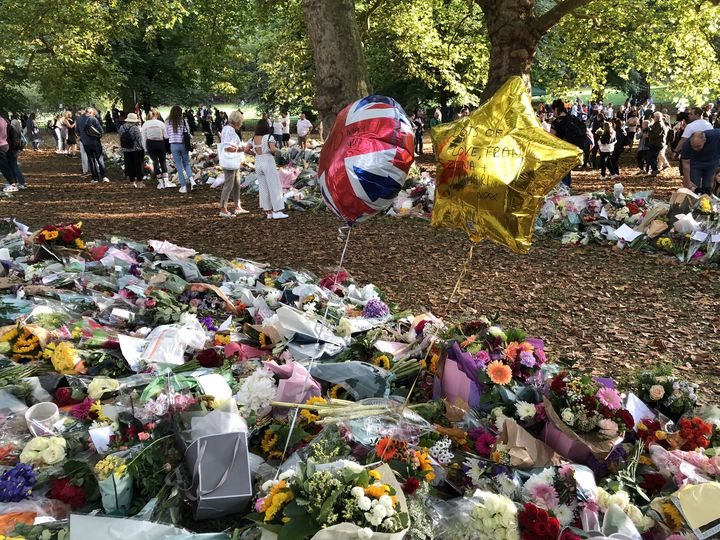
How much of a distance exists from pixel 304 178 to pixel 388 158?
7872 millimetres

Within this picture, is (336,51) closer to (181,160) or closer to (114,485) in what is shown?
(181,160)

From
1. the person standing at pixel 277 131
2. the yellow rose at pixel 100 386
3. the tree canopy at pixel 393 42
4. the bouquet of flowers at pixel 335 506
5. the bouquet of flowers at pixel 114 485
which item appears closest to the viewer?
the bouquet of flowers at pixel 335 506

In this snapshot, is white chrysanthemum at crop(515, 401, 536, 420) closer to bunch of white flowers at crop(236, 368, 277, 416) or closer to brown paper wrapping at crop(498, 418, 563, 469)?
brown paper wrapping at crop(498, 418, 563, 469)

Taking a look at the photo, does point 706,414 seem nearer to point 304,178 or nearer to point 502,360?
point 502,360

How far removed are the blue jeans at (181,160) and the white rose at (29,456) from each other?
9.25m

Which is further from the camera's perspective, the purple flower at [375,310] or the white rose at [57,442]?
the purple flower at [375,310]

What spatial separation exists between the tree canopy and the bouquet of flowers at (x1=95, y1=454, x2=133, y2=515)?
1082cm

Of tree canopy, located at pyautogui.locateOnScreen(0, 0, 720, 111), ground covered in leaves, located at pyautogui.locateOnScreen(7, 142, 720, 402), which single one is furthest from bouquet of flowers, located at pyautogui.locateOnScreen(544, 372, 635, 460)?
tree canopy, located at pyautogui.locateOnScreen(0, 0, 720, 111)

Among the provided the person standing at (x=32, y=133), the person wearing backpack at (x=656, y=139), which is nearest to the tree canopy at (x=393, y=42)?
the person standing at (x=32, y=133)

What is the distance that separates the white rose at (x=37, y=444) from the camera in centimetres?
293

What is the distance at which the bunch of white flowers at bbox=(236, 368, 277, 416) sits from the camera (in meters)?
3.41

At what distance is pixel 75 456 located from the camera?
9.91 ft

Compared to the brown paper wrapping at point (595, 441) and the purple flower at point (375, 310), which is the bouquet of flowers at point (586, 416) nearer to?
the brown paper wrapping at point (595, 441)

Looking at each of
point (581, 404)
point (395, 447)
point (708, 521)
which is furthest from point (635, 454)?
point (395, 447)
